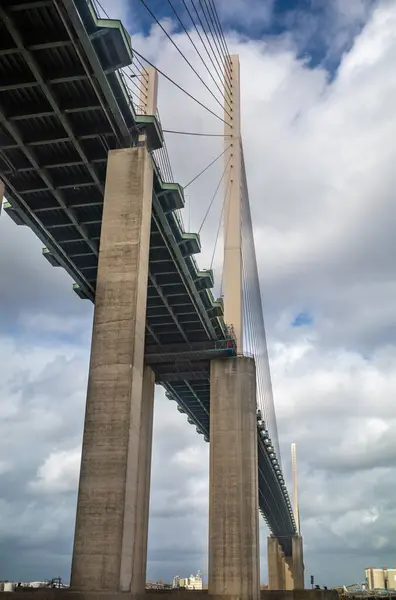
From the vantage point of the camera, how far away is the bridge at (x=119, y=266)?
19.9 meters

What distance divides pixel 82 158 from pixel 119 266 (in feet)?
20.1

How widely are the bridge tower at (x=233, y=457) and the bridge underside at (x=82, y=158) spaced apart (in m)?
1.86

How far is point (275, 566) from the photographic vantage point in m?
121

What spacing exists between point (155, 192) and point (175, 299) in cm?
1152

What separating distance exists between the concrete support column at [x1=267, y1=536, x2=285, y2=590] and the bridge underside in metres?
85.9

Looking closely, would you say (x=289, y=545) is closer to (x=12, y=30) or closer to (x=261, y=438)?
(x=261, y=438)

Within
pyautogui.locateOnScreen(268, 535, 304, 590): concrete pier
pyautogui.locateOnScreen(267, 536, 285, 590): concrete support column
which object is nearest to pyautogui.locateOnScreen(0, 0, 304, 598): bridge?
pyautogui.locateOnScreen(268, 535, 304, 590): concrete pier

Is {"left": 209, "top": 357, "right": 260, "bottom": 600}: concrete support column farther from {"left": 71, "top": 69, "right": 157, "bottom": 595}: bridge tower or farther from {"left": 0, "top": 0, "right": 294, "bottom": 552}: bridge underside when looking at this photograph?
{"left": 71, "top": 69, "right": 157, "bottom": 595}: bridge tower

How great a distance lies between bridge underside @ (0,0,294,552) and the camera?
2047 cm

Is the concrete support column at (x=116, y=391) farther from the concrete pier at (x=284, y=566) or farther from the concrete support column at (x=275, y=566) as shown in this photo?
the concrete support column at (x=275, y=566)

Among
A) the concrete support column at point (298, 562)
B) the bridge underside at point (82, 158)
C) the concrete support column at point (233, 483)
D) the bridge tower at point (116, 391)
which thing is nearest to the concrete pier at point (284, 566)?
the concrete support column at point (298, 562)

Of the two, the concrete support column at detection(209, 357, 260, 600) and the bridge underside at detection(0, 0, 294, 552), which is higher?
the bridge underside at detection(0, 0, 294, 552)

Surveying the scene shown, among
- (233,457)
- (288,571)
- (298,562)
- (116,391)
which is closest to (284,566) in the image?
(288,571)

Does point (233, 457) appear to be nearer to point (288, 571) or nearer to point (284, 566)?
point (284, 566)
